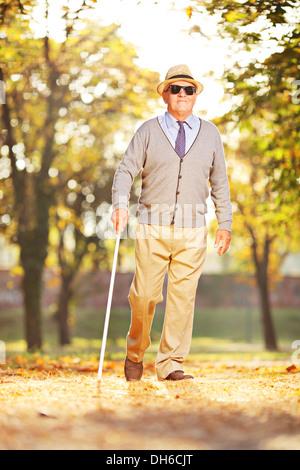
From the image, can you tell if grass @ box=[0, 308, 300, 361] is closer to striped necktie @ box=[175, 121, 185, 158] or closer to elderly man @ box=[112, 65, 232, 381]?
elderly man @ box=[112, 65, 232, 381]

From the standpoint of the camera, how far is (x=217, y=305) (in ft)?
116

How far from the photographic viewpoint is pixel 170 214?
5305 mm

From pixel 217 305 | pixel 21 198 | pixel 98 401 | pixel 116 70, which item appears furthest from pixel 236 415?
pixel 217 305

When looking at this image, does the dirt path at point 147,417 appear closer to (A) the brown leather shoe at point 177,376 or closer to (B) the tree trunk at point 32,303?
(A) the brown leather shoe at point 177,376

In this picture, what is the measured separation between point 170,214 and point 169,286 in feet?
1.84

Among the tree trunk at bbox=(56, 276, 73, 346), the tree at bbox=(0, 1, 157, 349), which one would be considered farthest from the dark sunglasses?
the tree trunk at bbox=(56, 276, 73, 346)

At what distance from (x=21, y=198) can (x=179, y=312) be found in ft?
35.3

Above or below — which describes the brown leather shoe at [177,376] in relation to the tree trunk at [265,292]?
below

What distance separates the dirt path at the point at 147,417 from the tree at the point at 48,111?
8484mm

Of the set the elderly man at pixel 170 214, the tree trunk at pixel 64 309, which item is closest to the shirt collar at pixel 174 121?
the elderly man at pixel 170 214

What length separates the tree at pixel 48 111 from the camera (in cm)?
1341

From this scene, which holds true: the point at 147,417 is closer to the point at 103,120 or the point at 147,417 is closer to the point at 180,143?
the point at 180,143

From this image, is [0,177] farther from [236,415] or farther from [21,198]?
Result: [236,415]

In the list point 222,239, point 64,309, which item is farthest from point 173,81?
point 64,309
